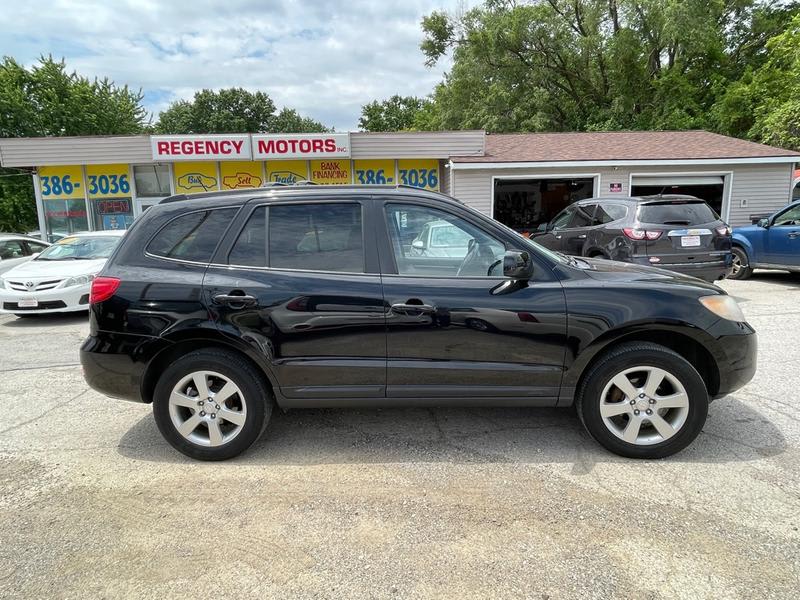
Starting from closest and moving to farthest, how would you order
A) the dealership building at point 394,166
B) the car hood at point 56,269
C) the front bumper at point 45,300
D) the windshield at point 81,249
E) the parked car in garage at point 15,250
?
1. the front bumper at point 45,300
2. the car hood at point 56,269
3. the windshield at point 81,249
4. the parked car in garage at point 15,250
5. the dealership building at point 394,166

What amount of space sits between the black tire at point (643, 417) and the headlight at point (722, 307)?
15.5 inches

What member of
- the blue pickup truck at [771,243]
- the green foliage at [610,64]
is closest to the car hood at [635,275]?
the blue pickup truck at [771,243]

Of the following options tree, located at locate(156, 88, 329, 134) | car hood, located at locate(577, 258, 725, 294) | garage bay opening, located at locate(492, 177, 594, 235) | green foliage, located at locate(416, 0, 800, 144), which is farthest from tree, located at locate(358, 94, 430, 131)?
car hood, located at locate(577, 258, 725, 294)

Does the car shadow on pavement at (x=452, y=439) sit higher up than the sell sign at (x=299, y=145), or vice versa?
the sell sign at (x=299, y=145)

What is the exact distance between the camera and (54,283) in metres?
7.89

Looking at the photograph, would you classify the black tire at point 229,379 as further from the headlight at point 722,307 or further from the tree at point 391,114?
the tree at point 391,114

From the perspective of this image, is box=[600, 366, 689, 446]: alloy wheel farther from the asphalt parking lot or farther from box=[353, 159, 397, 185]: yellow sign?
box=[353, 159, 397, 185]: yellow sign

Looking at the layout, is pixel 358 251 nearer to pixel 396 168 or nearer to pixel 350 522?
pixel 350 522

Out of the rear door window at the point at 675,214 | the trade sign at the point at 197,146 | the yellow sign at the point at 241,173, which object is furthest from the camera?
the yellow sign at the point at 241,173

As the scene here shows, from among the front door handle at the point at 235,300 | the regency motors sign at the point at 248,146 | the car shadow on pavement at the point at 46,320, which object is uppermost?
the regency motors sign at the point at 248,146

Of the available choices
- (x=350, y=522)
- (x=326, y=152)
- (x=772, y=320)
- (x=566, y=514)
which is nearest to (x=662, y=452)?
(x=566, y=514)

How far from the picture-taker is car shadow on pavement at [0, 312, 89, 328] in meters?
8.11

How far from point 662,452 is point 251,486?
2628 millimetres

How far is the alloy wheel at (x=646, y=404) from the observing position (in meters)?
3.13
